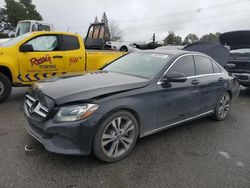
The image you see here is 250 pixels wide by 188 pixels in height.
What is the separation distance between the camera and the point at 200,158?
3344 millimetres

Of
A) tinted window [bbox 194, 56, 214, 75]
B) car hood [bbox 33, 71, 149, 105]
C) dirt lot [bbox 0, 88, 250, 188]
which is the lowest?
dirt lot [bbox 0, 88, 250, 188]

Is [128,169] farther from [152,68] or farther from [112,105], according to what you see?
[152,68]

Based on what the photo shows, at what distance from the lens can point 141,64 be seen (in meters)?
4.09

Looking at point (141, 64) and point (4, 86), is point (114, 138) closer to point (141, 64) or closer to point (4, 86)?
point (141, 64)

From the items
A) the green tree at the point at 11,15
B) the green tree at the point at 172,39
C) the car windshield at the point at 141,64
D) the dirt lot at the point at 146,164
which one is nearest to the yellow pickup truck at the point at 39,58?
the dirt lot at the point at 146,164

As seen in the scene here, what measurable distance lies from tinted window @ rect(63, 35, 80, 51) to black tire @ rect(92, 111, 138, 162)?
148 inches

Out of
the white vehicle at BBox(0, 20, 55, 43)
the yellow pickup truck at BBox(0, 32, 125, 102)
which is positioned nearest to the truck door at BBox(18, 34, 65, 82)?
the yellow pickup truck at BBox(0, 32, 125, 102)

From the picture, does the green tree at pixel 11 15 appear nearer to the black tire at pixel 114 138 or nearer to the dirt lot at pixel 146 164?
Result: the dirt lot at pixel 146 164

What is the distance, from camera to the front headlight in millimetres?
2756

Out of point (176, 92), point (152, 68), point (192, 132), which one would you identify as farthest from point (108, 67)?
point (192, 132)

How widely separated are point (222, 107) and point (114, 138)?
3.00 meters

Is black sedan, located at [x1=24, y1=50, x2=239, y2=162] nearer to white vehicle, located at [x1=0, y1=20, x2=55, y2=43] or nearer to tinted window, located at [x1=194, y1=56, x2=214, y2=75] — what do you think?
tinted window, located at [x1=194, y1=56, x2=214, y2=75]

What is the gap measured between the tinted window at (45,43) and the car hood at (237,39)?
7.43 meters

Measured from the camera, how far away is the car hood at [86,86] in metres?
2.86
